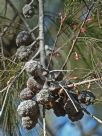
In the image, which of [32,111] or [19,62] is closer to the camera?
[32,111]

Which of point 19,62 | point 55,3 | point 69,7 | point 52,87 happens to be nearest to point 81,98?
point 52,87

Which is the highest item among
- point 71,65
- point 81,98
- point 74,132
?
point 81,98

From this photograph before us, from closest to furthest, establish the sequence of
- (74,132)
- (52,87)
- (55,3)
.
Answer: (52,87)
(55,3)
(74,132)

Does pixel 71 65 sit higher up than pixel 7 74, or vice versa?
pixel 7 74

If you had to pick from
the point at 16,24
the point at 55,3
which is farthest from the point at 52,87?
the point at 55,3

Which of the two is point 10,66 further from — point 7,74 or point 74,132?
point 74,132

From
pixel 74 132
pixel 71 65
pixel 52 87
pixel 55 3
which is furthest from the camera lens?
pixel 74 132

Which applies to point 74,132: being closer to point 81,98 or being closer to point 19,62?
point 19,62

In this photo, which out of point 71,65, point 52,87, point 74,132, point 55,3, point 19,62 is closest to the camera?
point 52,87

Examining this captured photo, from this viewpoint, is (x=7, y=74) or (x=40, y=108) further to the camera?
(x=7, y=74)
